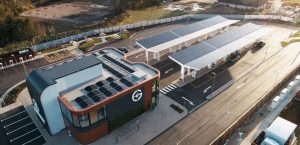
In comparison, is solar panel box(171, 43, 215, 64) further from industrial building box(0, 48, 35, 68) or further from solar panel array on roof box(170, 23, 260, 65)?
industrial building box(0, 48, 35, 68)

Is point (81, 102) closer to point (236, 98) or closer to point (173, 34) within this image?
point (236, 98)

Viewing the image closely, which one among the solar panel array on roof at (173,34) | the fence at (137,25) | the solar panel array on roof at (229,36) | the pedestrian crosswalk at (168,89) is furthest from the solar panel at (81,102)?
the fence at (137,25)

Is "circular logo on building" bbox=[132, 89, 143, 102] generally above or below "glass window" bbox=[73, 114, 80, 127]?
above

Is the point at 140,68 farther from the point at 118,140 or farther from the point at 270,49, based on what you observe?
the point at 270,49

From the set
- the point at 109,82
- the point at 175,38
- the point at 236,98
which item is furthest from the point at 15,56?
the point at 236,98

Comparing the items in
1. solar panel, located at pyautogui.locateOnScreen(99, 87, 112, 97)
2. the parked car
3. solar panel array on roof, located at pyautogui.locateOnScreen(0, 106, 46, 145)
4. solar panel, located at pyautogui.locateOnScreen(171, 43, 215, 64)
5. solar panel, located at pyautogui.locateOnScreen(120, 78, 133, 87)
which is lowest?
solar panel array on roof, located at pyautogui.locateOnScreen(0, 106, 46, 145)

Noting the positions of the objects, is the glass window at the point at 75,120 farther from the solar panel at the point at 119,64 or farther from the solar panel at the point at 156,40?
the solar panel at the point at 156,40

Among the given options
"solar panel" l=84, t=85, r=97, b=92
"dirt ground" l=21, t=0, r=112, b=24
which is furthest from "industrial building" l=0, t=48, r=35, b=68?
"dirt ground" l=21, t=0, r=112, b=24

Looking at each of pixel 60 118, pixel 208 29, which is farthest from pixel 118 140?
pixel 208 29
